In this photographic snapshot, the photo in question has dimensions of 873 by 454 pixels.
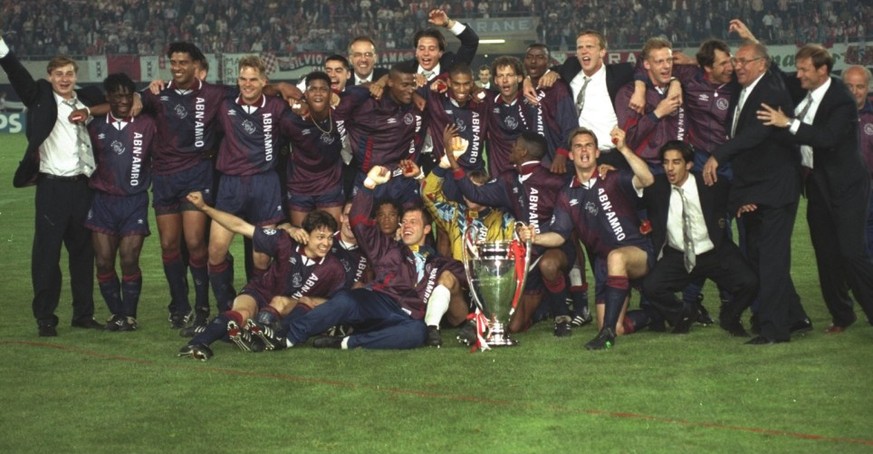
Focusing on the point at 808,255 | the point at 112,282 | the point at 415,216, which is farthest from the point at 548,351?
the point at 808,255

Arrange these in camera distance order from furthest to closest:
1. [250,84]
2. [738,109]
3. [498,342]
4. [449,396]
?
1. [250,84]
2. [738,109]
3. [498,342]
4. [449,396]

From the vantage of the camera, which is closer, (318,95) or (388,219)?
(388,219)

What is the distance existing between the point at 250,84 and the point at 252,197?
2.78 ft

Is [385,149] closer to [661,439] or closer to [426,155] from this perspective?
[426,155]

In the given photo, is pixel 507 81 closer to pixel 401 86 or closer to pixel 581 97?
pixel 581 97

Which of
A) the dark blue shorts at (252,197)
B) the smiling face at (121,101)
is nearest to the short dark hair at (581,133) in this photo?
the dark blue shorts at (252,197)

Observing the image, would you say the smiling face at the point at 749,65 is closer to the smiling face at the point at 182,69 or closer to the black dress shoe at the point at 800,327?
the black dress shoe at the point at 800,327

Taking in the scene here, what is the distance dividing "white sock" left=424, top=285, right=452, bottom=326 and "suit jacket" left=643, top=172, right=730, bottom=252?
5.07 ft

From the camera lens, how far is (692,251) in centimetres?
879

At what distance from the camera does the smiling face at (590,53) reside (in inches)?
380

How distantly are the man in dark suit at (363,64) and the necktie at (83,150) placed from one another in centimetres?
216

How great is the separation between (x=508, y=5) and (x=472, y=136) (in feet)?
109

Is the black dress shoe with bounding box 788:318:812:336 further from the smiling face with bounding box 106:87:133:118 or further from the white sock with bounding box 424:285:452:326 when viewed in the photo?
the smiling face with bounding box 106:87:133:118

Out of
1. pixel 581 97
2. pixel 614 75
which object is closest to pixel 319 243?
pixel 581 97
